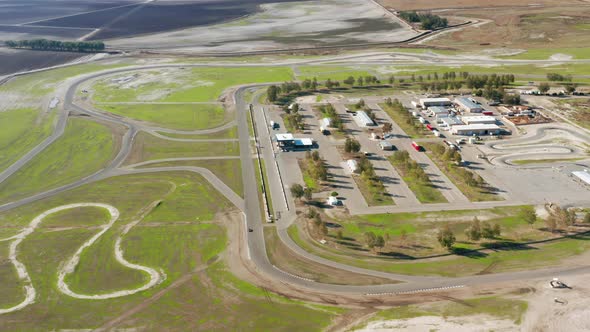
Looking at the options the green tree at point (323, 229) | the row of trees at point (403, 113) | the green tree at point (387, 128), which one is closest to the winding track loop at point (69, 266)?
the green tree at point (323, 229)

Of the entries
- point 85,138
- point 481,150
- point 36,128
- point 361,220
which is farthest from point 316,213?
point 36,128

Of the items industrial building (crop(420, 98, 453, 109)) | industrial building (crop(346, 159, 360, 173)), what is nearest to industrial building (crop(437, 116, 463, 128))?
industrial building (crop(420, 98, 453, 109))

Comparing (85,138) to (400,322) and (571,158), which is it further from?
(571,158)

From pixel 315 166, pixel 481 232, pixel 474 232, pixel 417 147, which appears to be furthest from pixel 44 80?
pixel 481 232

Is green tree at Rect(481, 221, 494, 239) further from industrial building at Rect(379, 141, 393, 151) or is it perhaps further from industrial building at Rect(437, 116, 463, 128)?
industrial building at Rect(437, 116, 463, 128)

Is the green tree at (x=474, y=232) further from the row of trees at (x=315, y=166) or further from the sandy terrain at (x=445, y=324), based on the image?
the row of trees at (x=315, y=166)
